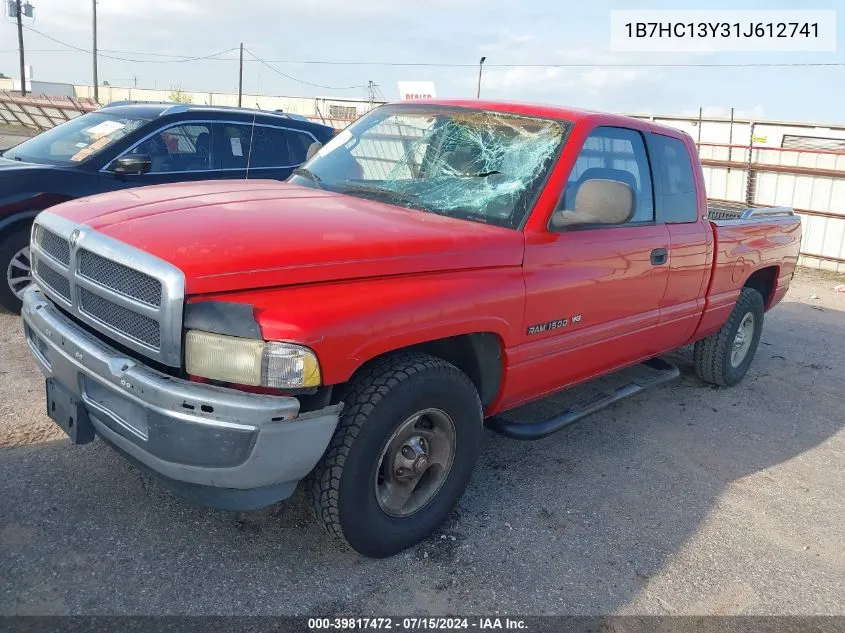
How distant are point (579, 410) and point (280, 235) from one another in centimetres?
210

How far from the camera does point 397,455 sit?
2902mm

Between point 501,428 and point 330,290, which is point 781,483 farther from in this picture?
point 330,290

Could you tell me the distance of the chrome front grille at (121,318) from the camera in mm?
2438

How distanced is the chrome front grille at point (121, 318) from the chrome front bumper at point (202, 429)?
96mm

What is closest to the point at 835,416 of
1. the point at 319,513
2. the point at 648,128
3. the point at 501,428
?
the point at 648,128

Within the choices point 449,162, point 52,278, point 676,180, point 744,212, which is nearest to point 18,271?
point 52,278

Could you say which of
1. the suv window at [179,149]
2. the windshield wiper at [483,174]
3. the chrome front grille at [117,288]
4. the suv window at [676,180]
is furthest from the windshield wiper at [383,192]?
the suv window at [179,149]

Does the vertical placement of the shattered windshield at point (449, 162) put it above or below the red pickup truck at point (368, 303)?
above

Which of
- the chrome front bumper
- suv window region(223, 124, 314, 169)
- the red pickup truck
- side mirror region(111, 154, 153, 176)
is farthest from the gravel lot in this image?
suv window region(223, 124, 314, 169)

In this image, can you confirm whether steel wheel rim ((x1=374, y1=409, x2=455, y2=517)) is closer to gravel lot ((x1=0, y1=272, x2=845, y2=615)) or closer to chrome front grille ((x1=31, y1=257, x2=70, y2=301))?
gravel lot ((x1=0, y1=272, x2=845, y2=615))

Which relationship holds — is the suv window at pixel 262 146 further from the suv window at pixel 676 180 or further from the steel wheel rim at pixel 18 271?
the suv window at pixel 676 180

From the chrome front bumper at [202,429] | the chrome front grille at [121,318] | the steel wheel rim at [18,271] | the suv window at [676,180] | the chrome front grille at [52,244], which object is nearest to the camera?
the chrome front bumper at [202,429]

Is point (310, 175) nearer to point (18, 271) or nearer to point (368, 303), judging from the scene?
point (368, 303)

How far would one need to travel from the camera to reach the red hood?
2.46 metres
